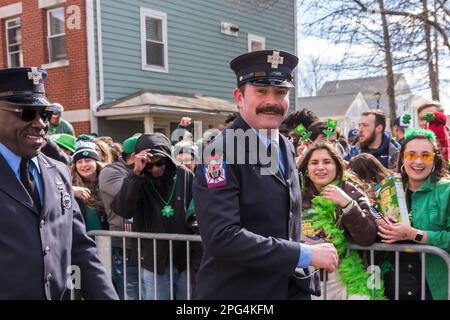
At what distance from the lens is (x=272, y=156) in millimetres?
2371

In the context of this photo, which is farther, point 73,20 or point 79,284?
point 73,20

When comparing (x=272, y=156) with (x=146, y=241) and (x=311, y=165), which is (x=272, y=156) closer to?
(x=311, y=165)

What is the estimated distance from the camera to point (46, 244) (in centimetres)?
225

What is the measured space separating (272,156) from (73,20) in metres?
10.4

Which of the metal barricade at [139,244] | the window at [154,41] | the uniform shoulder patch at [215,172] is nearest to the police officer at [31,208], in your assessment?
the uniform shoulder patch at [215,172]

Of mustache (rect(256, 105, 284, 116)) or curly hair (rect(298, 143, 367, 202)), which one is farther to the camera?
curly hair (rect(298, 143, 367, 202))

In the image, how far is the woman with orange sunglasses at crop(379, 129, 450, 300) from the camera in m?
3.14

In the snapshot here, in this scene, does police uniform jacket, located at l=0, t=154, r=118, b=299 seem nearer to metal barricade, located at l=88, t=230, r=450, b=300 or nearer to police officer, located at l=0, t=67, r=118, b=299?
police officer, located at l=0, t=67, r=118, b=299

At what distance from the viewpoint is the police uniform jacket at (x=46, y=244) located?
2129 millimetres

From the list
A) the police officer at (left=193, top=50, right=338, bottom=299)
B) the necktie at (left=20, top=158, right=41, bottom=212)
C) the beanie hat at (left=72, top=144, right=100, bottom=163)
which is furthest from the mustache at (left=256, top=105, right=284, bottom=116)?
the beanie hat at (left=72, top=144, right=100, bottom=163)

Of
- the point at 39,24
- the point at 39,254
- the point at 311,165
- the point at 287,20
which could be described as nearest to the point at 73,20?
the point at 39,24

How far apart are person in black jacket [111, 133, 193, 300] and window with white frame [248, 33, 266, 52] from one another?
11961 mm

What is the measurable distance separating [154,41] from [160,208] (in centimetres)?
951

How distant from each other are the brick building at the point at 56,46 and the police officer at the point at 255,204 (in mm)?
9795
